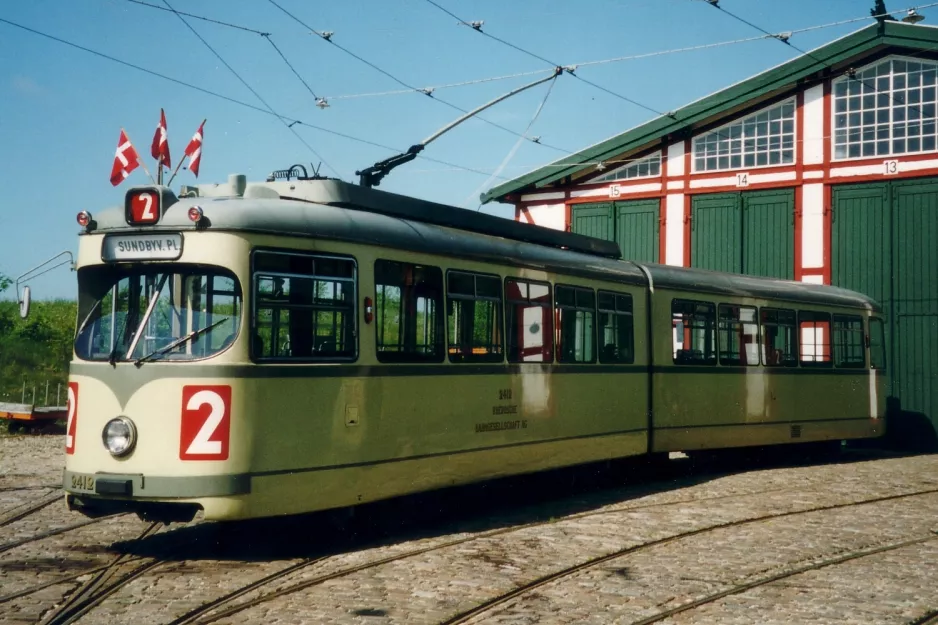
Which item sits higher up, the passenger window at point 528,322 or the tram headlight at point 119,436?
the passenger window at point 528,322

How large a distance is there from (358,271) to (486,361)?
7.21ft

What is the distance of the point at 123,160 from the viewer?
803 inches

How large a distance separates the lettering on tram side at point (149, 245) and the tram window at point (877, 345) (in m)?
14.3

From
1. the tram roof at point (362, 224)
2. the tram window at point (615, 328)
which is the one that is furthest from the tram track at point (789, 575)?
the tram window at point (615, 328)

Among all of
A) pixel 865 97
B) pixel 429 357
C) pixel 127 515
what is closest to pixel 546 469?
pixel 429 357

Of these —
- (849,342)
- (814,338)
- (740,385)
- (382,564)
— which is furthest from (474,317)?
(849,342)

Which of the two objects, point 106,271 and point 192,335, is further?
point 106,271

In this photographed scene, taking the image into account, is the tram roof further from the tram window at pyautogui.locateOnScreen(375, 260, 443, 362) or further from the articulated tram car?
the tram window at pyautogui.locateOnScreen(375, 260, 443, 362)

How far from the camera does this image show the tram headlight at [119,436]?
796cm

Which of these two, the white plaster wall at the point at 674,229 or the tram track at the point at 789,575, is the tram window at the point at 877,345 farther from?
the tram track at the point at 789,575

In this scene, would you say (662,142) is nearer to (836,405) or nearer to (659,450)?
(836,405)

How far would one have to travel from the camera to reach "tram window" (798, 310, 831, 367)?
17.2m

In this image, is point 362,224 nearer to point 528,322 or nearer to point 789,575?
point 528,322

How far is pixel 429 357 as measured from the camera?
31.8ft
